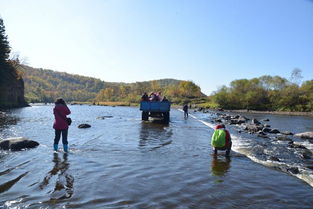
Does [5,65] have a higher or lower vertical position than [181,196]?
higher

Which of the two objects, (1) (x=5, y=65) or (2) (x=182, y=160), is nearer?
(2) (x=182, y=160)

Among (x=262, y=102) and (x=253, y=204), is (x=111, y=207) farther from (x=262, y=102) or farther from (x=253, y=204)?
(x=262, y=102)

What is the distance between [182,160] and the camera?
10.4 metres

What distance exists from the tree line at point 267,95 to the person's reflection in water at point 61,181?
81.2 metres

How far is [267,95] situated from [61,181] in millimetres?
96004

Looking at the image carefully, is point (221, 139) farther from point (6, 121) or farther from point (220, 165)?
point (6, 121)

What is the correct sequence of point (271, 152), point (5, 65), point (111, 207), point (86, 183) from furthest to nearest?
point (5, 65) < point (271, 152) < point (86, 183) < point (111, 207)

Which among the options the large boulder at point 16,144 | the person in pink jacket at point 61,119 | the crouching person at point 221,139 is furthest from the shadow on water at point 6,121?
the crouching person at point 221,139

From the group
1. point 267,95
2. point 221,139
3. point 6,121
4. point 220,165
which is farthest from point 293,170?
point 267,95

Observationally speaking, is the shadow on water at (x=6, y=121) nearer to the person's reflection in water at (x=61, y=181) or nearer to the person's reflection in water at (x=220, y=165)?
the person's reflection in water at (x=61, y=181)

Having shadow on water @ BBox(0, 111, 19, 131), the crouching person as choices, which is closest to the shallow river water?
the crouching person

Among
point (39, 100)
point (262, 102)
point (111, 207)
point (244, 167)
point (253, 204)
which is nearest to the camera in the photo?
point (111, 207)

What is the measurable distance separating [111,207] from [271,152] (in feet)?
32.6

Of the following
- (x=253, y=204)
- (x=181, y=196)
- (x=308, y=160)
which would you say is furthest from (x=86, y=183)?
(x=308, y=160)
